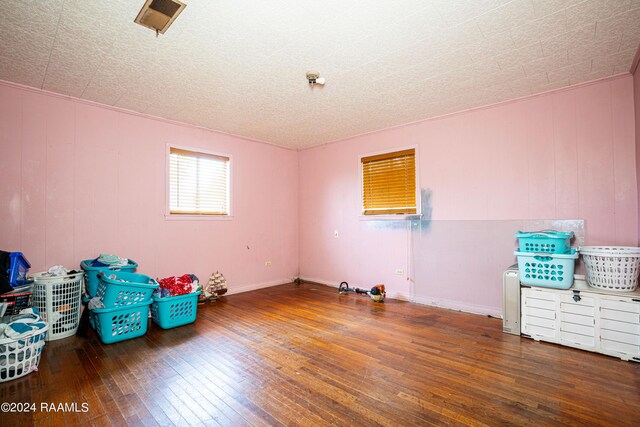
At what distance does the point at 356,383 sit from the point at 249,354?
1074mm

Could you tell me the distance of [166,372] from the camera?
2.43 m

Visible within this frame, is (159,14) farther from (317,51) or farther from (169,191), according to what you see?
(169,191)

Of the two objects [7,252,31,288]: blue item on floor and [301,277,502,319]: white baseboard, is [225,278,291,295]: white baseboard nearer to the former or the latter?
[301,277,502,319]: white baseboard

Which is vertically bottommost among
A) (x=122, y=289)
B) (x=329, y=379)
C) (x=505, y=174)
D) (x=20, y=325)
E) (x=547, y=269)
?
(x=329, y=379)

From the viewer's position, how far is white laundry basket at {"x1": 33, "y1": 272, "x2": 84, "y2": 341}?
2.96 m

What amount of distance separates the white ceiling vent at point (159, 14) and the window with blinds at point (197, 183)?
7.99 ft

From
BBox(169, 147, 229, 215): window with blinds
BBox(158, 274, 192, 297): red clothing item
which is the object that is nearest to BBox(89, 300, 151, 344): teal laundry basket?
BBox(158, 274, 192, 297): red clothing item

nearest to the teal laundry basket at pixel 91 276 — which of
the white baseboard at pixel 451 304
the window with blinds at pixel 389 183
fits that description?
the window with blinds at pixel 389 183

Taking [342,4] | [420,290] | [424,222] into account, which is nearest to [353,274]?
[420,290]

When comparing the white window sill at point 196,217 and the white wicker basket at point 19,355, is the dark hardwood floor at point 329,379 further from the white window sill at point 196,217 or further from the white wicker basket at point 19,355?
the white window sill at point 196,217

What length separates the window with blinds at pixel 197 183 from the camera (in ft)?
14.7

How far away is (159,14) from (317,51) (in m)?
1.25

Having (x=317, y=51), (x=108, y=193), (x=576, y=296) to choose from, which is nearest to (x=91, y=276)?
(x=108, y=193)

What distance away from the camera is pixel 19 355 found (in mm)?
2312
